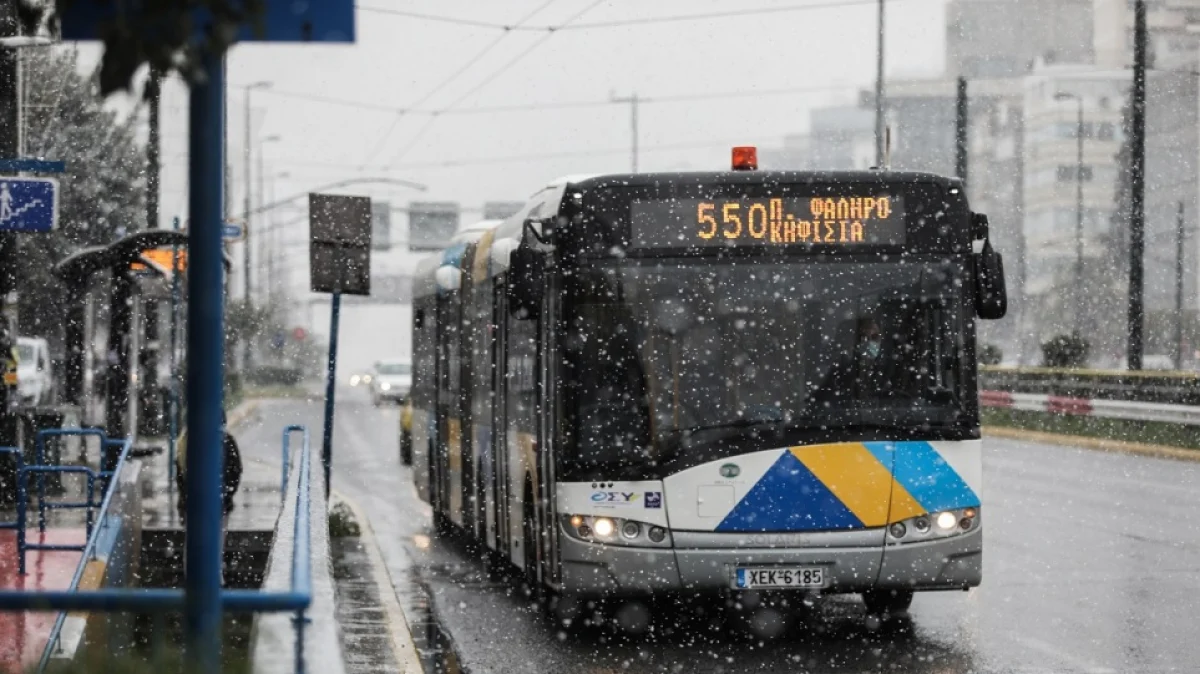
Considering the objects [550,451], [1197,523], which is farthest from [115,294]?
[1197,523]

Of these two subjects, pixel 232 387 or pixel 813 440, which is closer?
pixel 813 440

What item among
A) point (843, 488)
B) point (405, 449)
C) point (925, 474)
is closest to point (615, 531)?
point (843, 488)

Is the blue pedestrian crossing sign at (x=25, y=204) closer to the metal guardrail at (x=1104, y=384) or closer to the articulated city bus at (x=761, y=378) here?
the articulated city bus at (x=761, y=378)

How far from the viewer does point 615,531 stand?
1104cm

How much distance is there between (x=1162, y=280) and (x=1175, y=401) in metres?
80.6

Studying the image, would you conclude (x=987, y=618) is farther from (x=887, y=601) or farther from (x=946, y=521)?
(x=946, y=521)

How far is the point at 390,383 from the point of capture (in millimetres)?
62938

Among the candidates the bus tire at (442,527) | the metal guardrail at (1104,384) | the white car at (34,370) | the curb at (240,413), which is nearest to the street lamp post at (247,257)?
the curb at (240,413)

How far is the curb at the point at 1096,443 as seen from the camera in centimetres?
2880

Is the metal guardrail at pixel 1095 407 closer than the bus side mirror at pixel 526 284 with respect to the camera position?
No

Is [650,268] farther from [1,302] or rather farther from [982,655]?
[1,302]

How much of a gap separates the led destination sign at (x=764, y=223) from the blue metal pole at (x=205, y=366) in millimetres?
6739

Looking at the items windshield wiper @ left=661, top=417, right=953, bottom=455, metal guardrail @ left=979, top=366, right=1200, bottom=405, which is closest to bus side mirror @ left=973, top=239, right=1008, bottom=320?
windshield wiper @ left=661, top=417, right=953, bottom=455

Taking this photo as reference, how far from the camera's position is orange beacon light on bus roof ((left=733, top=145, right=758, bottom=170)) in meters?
12.0
